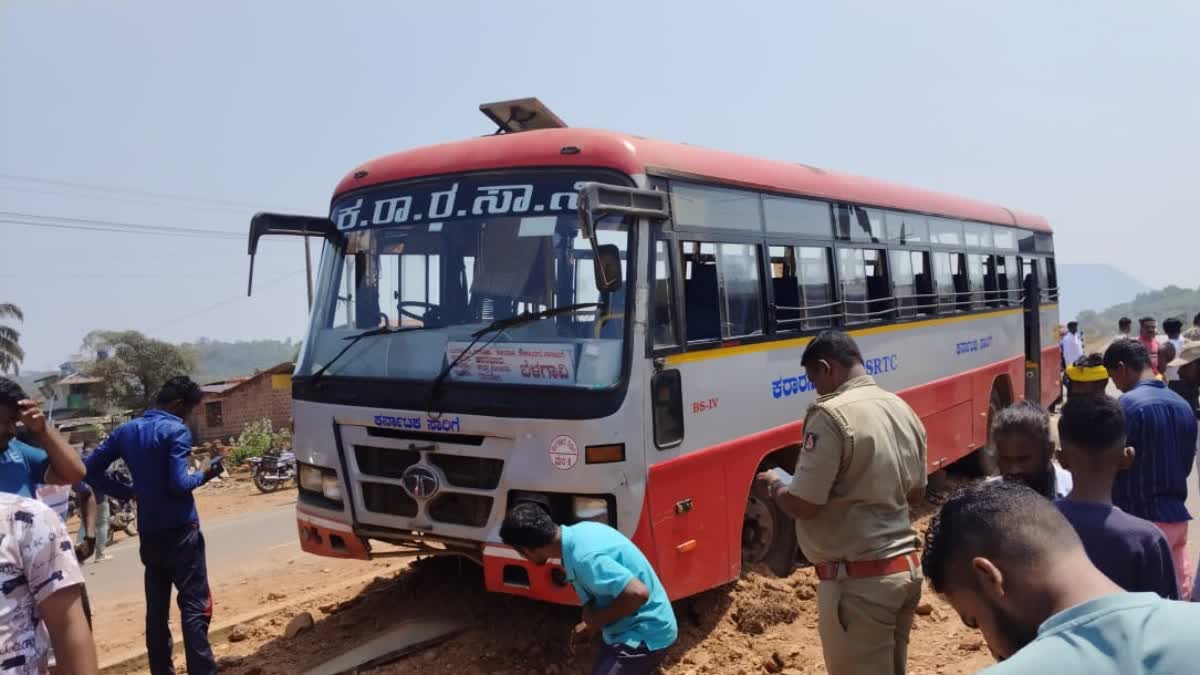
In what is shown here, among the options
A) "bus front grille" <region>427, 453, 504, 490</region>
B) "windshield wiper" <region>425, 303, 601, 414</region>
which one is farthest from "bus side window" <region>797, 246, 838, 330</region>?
"bus front grille" <region>427, 453, 504, 490</region>

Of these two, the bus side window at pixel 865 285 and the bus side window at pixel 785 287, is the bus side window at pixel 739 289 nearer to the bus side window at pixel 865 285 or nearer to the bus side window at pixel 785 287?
the bus side window at pixel 785 287

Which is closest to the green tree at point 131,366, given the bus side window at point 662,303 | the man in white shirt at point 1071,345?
the man in white shirt at point 1071,345

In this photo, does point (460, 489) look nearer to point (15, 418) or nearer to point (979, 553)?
point (15, 418)

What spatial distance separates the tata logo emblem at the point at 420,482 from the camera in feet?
16.2

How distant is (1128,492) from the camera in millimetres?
4094

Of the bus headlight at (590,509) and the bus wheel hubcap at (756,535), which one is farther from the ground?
the bus headlight at (590,509)

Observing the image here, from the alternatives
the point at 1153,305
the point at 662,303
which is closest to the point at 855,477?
the point at 662,303

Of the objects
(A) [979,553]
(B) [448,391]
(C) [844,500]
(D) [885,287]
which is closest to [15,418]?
(B) [448,391]

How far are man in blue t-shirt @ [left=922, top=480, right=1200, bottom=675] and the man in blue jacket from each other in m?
4.28

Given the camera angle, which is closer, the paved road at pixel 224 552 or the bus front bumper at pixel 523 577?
the bus front bumper at pixel 523 577

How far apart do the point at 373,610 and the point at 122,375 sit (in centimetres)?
3678

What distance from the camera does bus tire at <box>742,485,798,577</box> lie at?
6312 millimetres

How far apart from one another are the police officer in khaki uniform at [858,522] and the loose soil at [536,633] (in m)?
1.67

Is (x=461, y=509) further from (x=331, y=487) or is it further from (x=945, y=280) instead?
(x=945, y=280)
